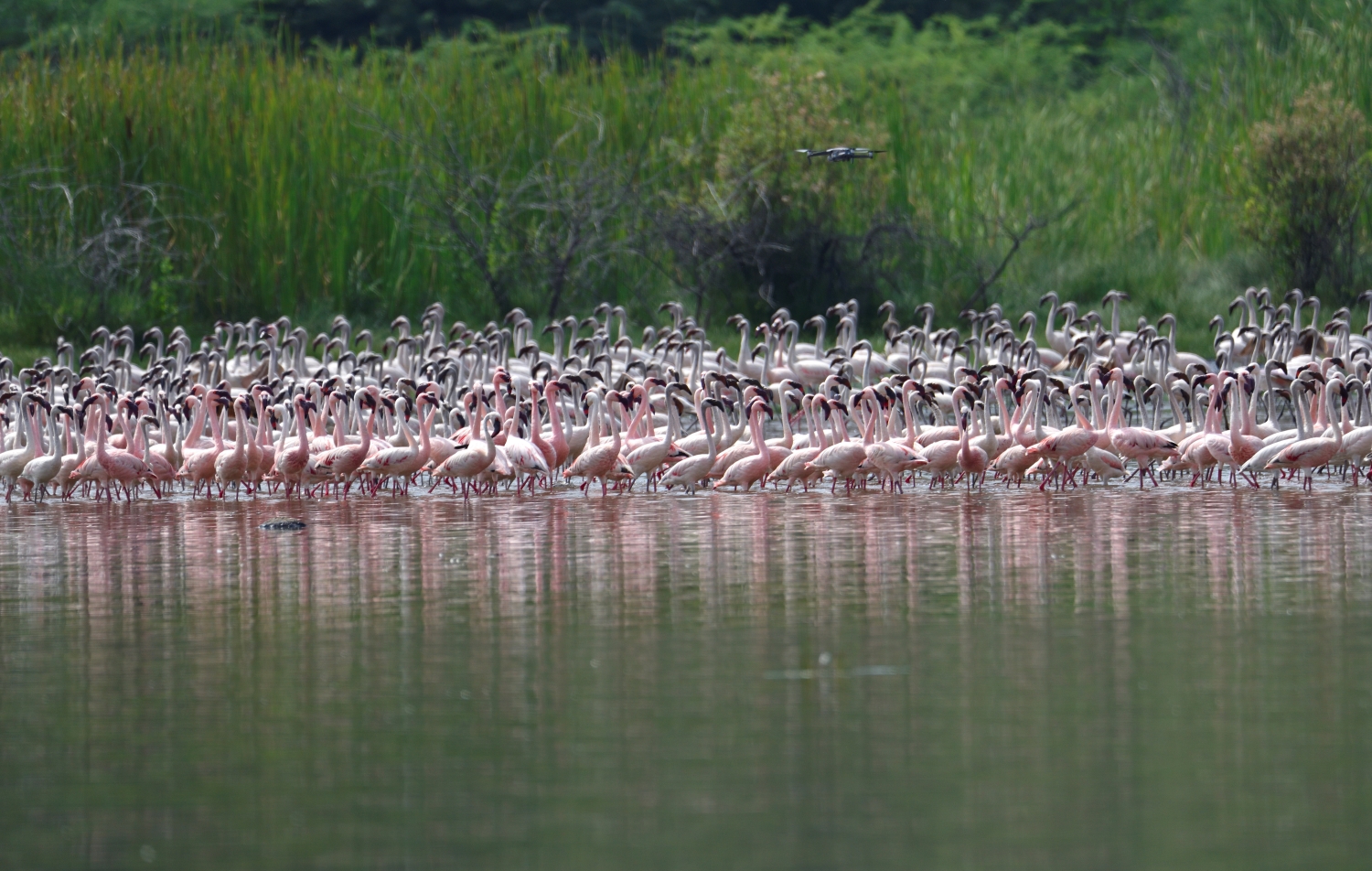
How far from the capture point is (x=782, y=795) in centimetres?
675

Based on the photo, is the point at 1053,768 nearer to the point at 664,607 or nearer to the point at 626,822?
the point at 626,822

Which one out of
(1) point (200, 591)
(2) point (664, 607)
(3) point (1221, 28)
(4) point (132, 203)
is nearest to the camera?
(2) point (664, 607)

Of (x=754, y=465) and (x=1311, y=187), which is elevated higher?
(x=1311, y=187)

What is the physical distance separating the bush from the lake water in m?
14.5

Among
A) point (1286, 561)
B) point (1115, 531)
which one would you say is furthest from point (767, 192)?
point (1286, 561)

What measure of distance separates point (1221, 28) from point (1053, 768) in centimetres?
3468

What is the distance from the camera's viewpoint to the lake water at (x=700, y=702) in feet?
20.8

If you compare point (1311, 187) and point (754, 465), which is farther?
point (1311, 187)

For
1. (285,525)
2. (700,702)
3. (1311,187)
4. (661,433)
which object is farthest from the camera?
(1311,187)

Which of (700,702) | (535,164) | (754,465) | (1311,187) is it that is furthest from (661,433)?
(1311,187)

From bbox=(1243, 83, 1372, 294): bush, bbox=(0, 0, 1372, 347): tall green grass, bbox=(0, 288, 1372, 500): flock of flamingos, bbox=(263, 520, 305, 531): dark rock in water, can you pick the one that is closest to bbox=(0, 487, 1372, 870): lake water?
bbox=(263, 520, 305, 531): dark rock in water

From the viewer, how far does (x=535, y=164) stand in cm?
2725

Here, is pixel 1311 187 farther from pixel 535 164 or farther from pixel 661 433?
pixel 661 433

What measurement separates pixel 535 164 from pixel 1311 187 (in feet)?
30.5
